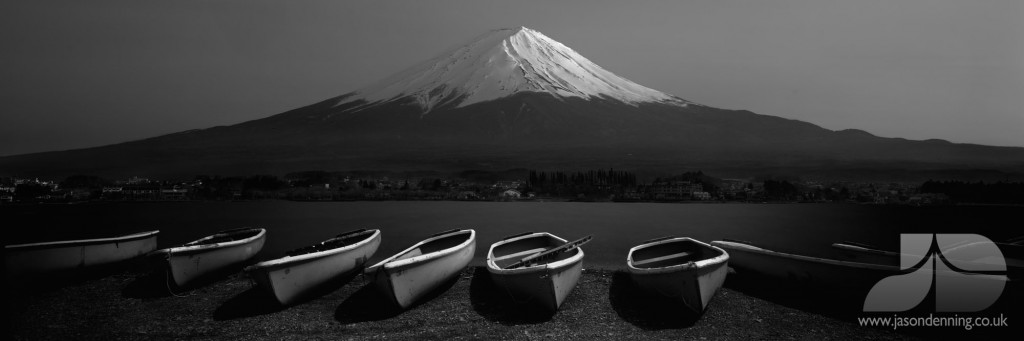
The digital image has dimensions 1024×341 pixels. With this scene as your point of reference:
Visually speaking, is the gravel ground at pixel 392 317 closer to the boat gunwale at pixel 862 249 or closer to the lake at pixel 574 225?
the boat gunwale at pixel 862 249

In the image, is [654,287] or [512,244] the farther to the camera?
[512,244]

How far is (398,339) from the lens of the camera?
11.0 metres

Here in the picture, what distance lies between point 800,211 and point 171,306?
199 feet

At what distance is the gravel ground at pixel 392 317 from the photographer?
11.5 metres

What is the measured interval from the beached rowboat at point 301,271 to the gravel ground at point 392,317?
0.60 meters

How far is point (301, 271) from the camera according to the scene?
42.4ft

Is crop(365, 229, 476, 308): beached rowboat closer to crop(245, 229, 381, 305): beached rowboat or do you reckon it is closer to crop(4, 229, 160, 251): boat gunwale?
crop(245, 229, 381, 305): beached rowboat

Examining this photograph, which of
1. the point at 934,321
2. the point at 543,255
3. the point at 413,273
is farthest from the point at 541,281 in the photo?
the point at 934,321

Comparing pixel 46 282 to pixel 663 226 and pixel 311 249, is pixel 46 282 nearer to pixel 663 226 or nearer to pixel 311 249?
pixel 311 249

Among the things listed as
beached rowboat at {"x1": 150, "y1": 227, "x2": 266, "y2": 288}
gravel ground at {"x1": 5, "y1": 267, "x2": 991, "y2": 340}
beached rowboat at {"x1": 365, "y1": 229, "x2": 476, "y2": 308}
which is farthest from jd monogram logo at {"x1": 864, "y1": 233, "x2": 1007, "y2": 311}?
beached rowboat at {"x1": 150, "y1": 227, "x2": 266, "y2": 288}

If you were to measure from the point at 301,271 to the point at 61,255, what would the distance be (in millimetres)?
9173

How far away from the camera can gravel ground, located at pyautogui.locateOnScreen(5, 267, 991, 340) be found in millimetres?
11523

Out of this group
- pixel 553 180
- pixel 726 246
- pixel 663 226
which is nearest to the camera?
pixel 726 246

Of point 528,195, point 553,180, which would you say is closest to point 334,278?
point 528,195
